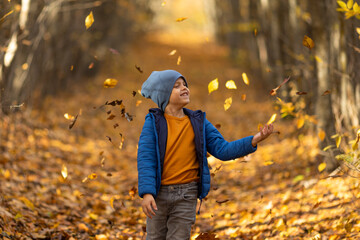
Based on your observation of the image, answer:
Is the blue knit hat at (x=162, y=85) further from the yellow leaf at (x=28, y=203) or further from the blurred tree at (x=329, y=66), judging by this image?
the yellow leaf at (x=28, y=203)

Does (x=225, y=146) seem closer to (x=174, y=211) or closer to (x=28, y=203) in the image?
(x=174, y=211)

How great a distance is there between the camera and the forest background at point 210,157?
169 inches

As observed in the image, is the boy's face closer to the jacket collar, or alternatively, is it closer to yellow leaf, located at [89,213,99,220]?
the jacket collar

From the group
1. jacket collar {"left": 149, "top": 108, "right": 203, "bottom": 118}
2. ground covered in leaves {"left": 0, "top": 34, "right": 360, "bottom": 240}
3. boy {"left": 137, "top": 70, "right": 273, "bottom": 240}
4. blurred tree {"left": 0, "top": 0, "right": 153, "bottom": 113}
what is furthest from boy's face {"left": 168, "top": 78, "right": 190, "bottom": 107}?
blurred tree {"left": 0, "top": 0, "right": 153, "bottom": 113}

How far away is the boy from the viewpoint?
2953 millimetres

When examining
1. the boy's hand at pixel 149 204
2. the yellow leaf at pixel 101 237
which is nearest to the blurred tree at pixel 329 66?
the boy's hand at pixel 149 204

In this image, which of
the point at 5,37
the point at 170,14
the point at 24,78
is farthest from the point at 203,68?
the point at 170,14

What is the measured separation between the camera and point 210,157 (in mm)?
4941

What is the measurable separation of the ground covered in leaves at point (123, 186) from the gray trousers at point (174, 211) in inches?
18.9

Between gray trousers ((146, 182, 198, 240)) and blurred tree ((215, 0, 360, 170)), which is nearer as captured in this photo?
gray trousers ((146, 182, 198, 240))

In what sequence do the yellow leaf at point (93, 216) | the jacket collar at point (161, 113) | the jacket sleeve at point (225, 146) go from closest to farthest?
1. the jacket sleeve at point (225, 146)
2. the jacket collar at point (161, 113)
3. the yellow leaf at point (93, 216)

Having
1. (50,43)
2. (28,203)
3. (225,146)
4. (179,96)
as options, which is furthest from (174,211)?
(50,43)

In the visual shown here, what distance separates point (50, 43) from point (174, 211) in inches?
346

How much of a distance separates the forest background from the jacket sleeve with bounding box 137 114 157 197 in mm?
568
